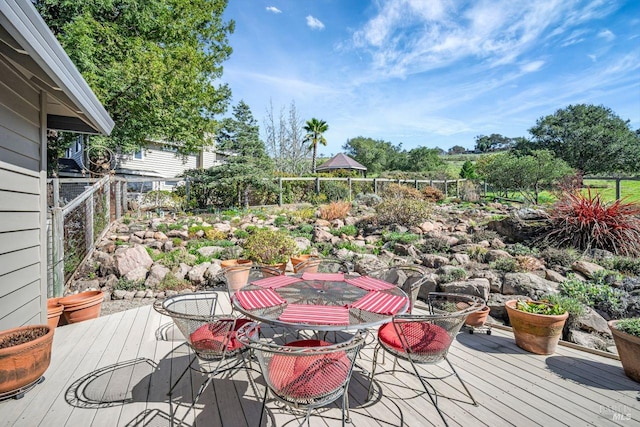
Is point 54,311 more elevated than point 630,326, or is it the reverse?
point 630,326

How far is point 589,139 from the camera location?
2105 cm

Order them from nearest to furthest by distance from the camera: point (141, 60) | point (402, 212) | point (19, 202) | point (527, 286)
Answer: point (19, 202) → point (527, 286) → point (402, 212) → point (141, 60)

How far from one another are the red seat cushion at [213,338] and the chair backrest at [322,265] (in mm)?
1362

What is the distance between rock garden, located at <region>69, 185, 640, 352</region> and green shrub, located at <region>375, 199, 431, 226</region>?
0.09 feet

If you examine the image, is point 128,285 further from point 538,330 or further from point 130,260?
point 538,330

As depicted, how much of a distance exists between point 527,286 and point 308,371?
3.78m

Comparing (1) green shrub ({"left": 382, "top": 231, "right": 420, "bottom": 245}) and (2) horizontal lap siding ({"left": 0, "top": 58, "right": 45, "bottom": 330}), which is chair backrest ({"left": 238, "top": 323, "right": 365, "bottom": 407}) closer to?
(2) horizontal lap siding ({"left": 0, "top": 58, "right": 45, "bottom": 330})

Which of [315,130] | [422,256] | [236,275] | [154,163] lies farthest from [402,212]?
[315,130]

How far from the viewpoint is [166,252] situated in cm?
620

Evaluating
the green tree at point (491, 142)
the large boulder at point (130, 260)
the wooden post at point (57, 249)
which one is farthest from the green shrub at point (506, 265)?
the green tree at point (491, 142)

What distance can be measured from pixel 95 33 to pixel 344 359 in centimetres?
1190

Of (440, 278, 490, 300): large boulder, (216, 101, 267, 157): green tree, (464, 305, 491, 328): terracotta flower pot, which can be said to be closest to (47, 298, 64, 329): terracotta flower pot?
(464, 305, 491, 328): terracotta flower pot

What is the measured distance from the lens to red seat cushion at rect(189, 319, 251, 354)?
207cm

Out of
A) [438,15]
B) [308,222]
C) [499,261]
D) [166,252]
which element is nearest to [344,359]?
[499,261]
